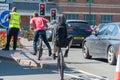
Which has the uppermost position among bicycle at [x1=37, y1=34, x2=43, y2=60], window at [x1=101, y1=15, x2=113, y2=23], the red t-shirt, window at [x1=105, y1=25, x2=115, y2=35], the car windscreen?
the red t-shirt

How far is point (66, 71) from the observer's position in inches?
552

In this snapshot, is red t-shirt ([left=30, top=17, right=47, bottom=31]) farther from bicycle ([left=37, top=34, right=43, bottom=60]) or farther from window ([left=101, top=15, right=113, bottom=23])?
window ([left=101, top=15, right=113, bottom=23])

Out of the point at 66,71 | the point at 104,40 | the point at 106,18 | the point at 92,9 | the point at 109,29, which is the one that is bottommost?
the point at 106,18

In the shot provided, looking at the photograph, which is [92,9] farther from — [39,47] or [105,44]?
[39,47]

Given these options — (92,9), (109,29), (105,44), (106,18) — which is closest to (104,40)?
(105,44)

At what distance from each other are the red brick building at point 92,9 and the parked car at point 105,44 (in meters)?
57.4

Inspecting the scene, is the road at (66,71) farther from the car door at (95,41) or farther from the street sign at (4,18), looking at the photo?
the street sign at (4,18)

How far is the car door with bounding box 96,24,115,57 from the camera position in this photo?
1644cm

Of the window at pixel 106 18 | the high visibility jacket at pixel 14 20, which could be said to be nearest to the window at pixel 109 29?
the high visibility jacket at pixel 14 20

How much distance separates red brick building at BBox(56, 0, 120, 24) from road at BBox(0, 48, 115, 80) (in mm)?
58992

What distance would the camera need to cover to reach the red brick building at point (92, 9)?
75812 millimetres

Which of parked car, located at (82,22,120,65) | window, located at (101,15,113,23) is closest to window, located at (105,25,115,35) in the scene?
parked car, located at (82,22,120,65)

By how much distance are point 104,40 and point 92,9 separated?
198ft

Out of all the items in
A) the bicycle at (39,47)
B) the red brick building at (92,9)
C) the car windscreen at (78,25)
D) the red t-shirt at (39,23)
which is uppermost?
the red t-shirt at (39,23)
